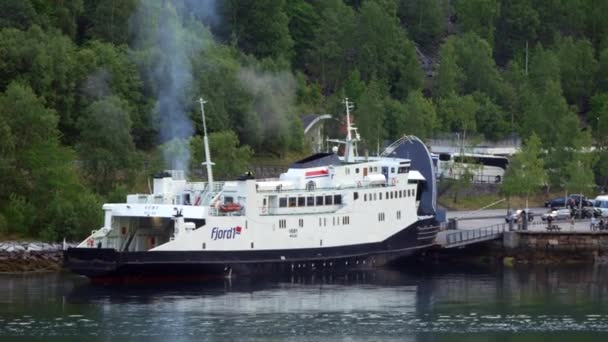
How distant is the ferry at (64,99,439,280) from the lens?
83.7 metres

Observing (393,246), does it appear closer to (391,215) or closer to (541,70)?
(391,215)

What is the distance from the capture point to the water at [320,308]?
71688mm

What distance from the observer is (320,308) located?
7788 cm

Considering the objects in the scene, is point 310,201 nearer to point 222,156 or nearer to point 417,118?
point 222,156

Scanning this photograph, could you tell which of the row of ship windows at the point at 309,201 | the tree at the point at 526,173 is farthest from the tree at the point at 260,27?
the row of ship windows at the point at 309,201

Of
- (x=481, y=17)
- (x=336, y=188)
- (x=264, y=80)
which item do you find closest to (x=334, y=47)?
(x=264, y=80)

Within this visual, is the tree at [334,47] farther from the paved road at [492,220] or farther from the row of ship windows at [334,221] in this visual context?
the row of ship windows at [334,221]

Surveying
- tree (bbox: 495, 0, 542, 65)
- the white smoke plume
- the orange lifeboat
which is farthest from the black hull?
tree (bbox: 495, 0, 542, 65)

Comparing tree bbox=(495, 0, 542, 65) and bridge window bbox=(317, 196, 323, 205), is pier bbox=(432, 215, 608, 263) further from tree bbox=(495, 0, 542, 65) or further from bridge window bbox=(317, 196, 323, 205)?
tree bbox=(495, 0, 542, 65)

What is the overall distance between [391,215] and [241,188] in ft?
27.2

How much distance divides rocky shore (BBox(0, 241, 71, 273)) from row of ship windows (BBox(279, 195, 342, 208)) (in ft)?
31.9

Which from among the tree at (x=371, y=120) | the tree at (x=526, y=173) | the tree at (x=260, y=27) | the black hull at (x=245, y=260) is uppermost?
the tree at (x=260, y=27)

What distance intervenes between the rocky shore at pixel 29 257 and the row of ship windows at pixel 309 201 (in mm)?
9734

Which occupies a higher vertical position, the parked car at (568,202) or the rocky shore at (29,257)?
the parked car at (568,202)
